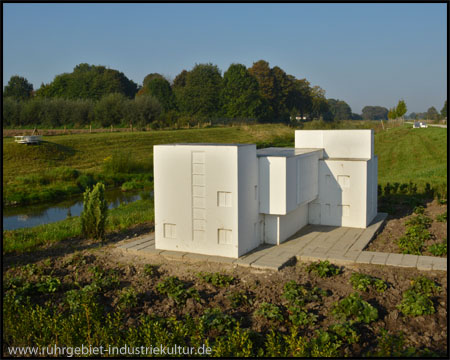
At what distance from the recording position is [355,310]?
22.4ft

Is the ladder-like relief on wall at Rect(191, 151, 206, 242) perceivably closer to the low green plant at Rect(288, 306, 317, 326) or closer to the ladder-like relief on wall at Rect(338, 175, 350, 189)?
the low green plant at Rect(288, 306, 317, 326)

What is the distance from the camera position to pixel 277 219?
415 inches

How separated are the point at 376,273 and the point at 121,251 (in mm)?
5360

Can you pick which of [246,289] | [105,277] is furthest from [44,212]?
[246,289]

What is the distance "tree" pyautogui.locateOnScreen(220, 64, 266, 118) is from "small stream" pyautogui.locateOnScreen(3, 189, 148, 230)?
5034cm

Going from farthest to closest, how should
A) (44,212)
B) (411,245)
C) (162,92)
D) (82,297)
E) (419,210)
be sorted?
(162,92) → (44,212) → (419,210) → (411,245) → (82,297)

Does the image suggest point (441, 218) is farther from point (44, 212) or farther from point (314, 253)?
point (44, 212)

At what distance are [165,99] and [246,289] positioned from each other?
71.9 meters

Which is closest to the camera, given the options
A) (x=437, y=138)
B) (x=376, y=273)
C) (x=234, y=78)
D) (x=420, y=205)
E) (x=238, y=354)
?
(x=238, y=354)

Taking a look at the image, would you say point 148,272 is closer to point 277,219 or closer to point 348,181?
point 277,219

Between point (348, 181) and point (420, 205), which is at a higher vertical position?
point (348, 181)

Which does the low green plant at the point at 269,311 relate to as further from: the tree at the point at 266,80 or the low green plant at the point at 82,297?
the tree at the point at 266,80

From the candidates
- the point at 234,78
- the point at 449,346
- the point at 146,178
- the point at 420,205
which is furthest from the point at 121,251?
the point at 234,78

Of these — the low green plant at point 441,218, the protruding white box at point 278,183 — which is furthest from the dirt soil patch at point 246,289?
the low green plant at point 441,218
